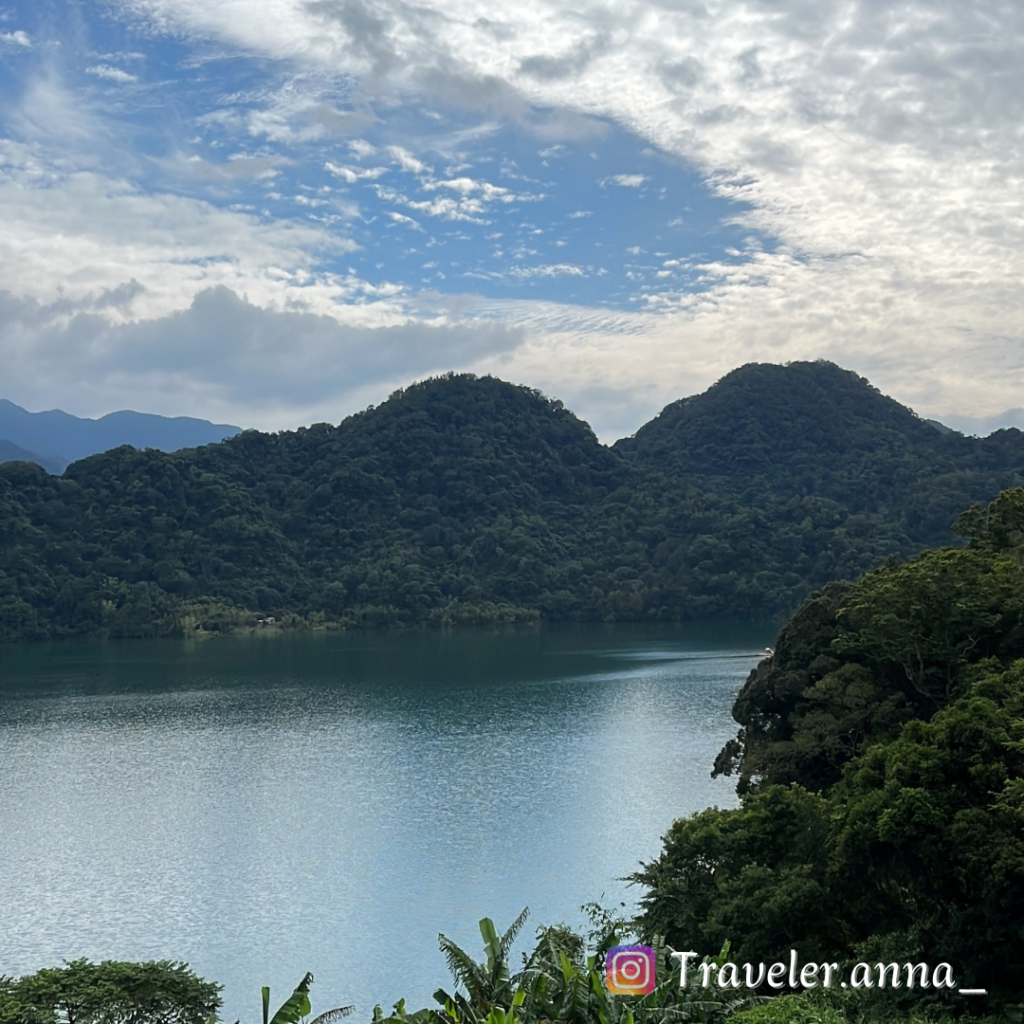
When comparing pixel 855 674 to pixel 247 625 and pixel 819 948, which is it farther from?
pixel 247 625

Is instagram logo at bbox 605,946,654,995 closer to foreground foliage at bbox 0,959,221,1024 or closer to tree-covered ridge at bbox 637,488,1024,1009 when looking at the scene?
tree-covered ridge at bbox 637,488,1024,1009

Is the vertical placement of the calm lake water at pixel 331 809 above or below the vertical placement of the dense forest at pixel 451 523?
below

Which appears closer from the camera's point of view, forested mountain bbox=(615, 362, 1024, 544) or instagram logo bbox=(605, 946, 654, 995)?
instagram logo bbox=(605, 946, 654, 995)

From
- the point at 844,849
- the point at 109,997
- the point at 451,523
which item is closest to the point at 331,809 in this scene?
the point at 109,997

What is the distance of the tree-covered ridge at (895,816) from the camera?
12.5 m

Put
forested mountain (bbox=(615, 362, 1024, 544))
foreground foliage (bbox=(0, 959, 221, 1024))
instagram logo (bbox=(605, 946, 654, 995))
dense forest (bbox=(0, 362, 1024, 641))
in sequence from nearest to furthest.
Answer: instagram logo (bbox=(605, 946, 654, 995))
foreground foliage (bbox=(0, 959, 221, 1024))
dense forest (bbox=(0, 362, 1024, 641))
forested mountain (bbox=(615, 362, 1024, 544))

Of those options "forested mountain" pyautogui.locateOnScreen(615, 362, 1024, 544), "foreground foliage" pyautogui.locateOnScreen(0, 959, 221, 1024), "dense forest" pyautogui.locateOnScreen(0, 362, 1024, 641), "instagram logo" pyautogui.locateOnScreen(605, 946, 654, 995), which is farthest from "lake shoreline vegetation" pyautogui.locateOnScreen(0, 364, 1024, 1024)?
"forested mountain" pyautogui.locateOnScreen(615, 362, 1024, 544)

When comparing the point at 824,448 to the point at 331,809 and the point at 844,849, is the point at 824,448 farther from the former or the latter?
the point at 844,849

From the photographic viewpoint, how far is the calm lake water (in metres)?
20.8

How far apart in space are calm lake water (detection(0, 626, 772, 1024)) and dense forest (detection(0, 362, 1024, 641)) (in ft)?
118

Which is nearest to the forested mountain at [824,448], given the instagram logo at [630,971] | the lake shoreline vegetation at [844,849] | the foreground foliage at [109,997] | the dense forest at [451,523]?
the dense forest at [451,523]

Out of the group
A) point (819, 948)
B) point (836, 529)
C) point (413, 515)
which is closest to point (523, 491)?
point (413, 515)

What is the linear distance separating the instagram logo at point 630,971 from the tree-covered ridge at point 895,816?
292cm

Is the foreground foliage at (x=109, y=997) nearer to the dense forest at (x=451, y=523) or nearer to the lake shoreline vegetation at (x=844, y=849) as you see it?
the lake shoreline vegetation at (x=844, y=849)
